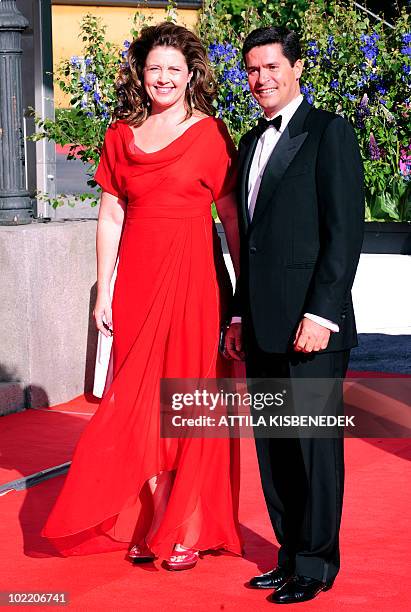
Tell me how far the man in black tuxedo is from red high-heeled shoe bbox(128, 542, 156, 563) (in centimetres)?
64

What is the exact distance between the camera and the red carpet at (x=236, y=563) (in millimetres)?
4172

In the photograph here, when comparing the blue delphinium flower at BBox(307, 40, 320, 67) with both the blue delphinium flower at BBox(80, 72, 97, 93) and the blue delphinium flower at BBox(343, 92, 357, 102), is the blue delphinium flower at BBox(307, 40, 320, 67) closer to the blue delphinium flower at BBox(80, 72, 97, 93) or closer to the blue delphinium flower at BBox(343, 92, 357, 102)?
the blue delphinium flower at BBox(343, 92, 357, 102)

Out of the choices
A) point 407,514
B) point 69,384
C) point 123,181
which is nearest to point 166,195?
point 123,181

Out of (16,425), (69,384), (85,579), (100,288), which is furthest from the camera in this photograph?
(69,384)

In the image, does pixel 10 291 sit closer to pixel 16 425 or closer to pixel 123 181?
pixel 16 425

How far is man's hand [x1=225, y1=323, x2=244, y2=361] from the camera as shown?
14.6 ft

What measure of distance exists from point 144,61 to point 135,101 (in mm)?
151

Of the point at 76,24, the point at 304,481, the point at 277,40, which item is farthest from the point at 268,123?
the point at 76,24

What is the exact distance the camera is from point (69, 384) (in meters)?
7.83

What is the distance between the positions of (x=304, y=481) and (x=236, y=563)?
0.61m

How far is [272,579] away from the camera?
4.28 metres

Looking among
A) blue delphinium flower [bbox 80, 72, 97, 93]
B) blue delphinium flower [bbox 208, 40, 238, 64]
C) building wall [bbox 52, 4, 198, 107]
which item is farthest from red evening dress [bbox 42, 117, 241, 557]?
building wall [bbox 52, 4, 198, 107]

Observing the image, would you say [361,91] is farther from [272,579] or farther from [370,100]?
[272,579]

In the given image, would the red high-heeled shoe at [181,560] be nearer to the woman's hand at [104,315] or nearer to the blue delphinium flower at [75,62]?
the woman's hand at [104,315]
